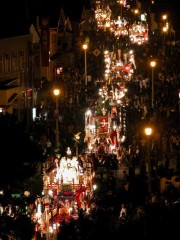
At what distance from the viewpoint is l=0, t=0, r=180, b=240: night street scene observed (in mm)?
13523

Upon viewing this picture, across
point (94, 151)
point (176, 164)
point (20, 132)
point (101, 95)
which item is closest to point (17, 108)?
point (101, 95)

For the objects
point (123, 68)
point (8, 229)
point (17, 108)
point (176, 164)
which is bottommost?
point (8, 229)

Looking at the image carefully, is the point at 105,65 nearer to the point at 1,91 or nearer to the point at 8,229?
the point at 1,91

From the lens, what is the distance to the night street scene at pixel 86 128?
13.5 metres

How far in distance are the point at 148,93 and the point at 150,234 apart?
24134mm

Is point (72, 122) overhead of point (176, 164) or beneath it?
overhead

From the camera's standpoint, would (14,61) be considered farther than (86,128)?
Yes

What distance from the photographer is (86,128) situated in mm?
27250

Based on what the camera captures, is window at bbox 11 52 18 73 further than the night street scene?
Yes

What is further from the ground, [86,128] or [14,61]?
[14,61]

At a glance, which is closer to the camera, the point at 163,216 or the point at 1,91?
the point at 163,216

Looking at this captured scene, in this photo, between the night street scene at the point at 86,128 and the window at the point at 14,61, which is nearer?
the night street scene at the point at 86,128

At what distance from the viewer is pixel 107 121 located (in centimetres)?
2748

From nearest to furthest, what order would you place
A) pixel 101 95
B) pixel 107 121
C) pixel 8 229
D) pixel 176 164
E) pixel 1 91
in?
1. pixel 8 229
2. pixel 176 164
3. pixel 107 121
4. pixel 1 91
5. pixel 101 95
